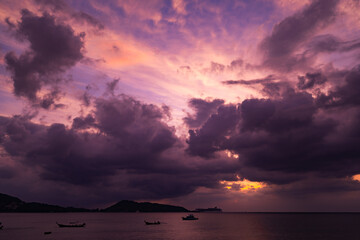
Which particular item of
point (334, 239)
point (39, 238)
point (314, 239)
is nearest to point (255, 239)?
point (314, 239)

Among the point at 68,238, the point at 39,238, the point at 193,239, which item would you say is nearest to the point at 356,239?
the point at 193,239

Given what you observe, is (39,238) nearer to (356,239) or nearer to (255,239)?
(255,239)

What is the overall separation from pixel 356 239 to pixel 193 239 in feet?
250

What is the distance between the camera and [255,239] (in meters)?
134

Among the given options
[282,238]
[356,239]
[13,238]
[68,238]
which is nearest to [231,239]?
[282,238]

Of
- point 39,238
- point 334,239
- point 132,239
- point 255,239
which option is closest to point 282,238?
point 255,239

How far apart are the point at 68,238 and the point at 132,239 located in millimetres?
31226

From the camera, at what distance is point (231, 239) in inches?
5202

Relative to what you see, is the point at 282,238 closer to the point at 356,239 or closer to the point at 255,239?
the point at 255,239

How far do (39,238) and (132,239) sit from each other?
148 feet

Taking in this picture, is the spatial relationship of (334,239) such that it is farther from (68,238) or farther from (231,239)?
(68,238)

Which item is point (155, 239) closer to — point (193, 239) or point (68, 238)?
point (193, 239)

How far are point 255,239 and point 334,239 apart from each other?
3736 centimetres

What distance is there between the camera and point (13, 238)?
453 ft
